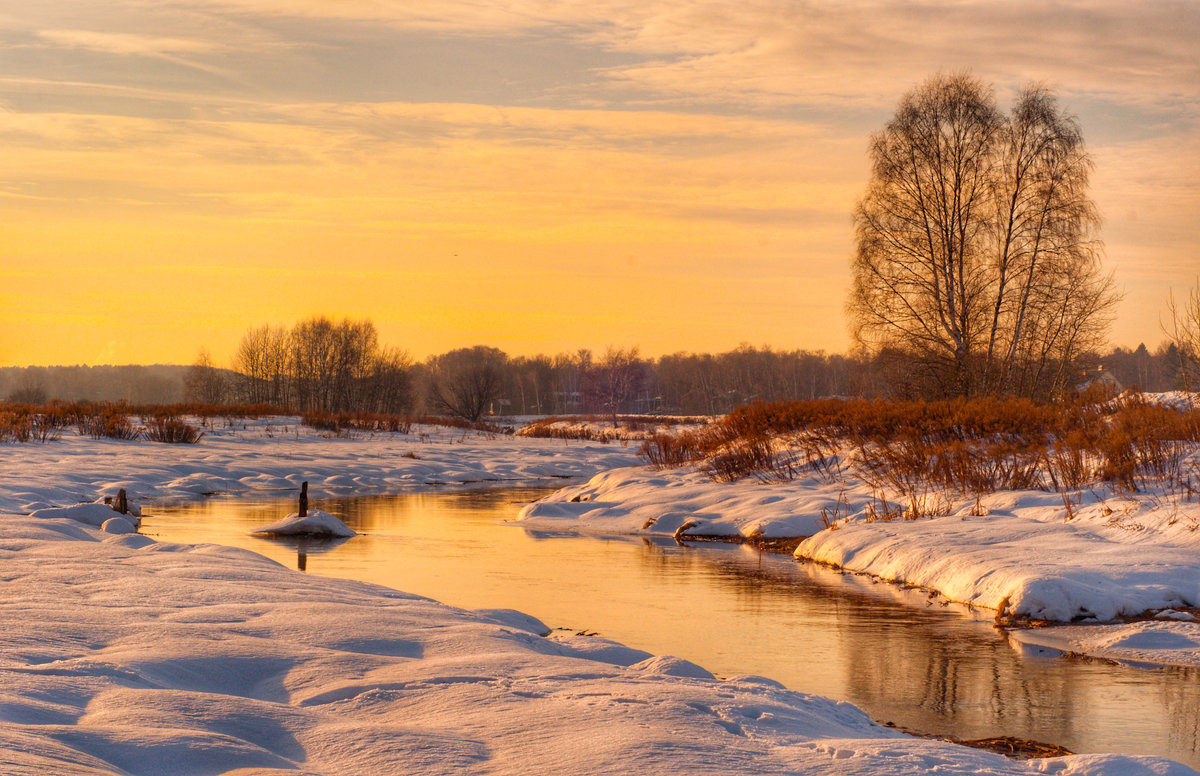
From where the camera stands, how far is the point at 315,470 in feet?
90.3

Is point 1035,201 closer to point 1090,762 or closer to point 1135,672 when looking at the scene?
point 1135,672

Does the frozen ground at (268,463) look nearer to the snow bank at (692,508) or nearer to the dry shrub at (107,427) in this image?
the dry shrub at (107,427)

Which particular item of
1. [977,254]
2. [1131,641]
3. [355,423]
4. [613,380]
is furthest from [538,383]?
[1131,641]

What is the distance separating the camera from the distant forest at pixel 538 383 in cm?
7425

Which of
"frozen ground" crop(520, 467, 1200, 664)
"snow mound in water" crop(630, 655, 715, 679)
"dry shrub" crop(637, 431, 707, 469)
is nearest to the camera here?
"snow mound in water" crop(630, 655, 715, 679)

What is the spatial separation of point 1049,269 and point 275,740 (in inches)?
1018

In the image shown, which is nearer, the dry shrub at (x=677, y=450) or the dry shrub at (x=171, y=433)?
the dry shrub at (x=677, y=450)

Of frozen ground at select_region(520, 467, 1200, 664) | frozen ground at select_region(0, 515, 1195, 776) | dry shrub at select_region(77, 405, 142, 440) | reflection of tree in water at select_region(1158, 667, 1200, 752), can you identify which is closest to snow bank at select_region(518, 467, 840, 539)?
frozen ground at select_region(520, 467, 1200, 664)

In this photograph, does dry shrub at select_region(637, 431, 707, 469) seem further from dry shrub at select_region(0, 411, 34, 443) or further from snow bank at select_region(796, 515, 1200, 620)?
dry shrub at select_region(0, 411, 34, 443)

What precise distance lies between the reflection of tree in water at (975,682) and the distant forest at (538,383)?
1656 centimetres

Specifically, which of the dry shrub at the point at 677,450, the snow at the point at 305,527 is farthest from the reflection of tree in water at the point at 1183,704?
the dry shrub at the point at 677,450

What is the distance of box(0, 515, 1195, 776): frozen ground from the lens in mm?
4223

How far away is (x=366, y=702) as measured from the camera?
5176mm

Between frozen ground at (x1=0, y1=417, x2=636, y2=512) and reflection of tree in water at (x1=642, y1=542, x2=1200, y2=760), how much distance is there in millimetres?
11793
